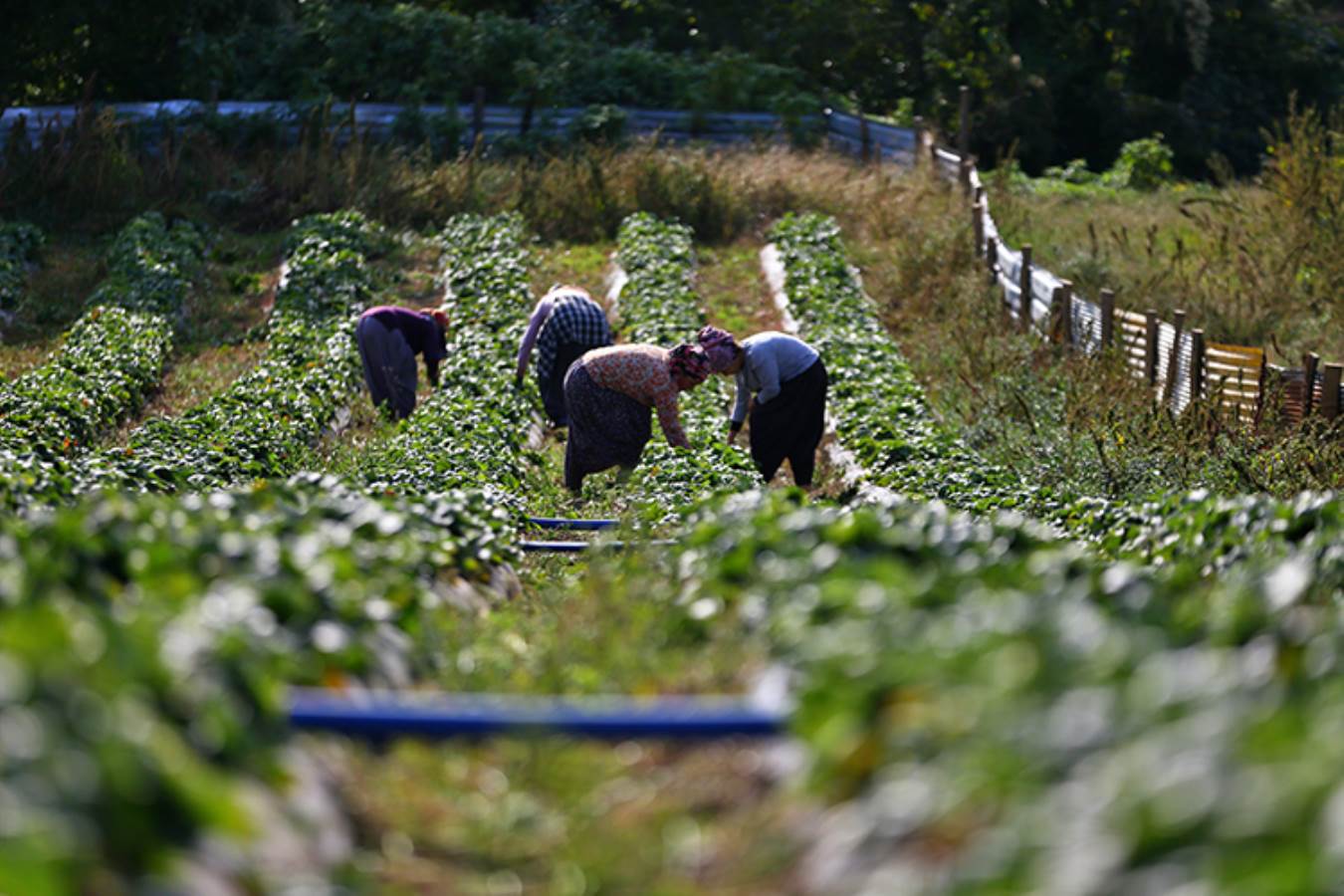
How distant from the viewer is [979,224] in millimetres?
18641

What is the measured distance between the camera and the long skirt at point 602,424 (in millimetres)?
10039

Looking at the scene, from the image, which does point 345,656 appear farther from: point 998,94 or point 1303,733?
point 998,94

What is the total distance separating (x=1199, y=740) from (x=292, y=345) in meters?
12.7

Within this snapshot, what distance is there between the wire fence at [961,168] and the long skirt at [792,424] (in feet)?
8.36

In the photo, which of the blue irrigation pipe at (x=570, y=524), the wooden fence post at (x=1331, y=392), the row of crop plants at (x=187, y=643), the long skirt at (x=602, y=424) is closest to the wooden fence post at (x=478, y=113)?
the long skirt at (x=602, y=424)

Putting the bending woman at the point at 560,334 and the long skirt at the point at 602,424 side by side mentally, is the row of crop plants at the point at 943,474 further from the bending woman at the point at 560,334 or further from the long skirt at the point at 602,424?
the bending woman at the point at 560,334

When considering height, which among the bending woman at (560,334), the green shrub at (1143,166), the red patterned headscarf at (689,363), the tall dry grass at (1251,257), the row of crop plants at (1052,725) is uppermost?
the row of crop plants at (1052,725)

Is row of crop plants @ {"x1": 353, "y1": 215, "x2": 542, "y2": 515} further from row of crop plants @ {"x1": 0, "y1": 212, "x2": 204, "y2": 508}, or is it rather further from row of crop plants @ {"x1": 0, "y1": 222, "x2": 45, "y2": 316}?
row of crop plants @ {"x1": 0, "y1": 222, "x2": 45, "y2": 316}

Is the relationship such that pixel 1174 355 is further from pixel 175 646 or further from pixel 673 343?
pixel 175 646

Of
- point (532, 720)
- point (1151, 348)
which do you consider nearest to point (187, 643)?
point (532, 720)

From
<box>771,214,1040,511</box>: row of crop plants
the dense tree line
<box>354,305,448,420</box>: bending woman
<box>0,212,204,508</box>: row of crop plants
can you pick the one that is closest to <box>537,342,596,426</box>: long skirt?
<box>354,305,448,420</box>: bending woman

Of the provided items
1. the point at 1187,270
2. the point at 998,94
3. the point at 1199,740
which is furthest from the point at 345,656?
the point at 998,94

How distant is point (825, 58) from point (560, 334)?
2265 centimetres

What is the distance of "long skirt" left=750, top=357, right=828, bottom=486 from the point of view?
414 inches
